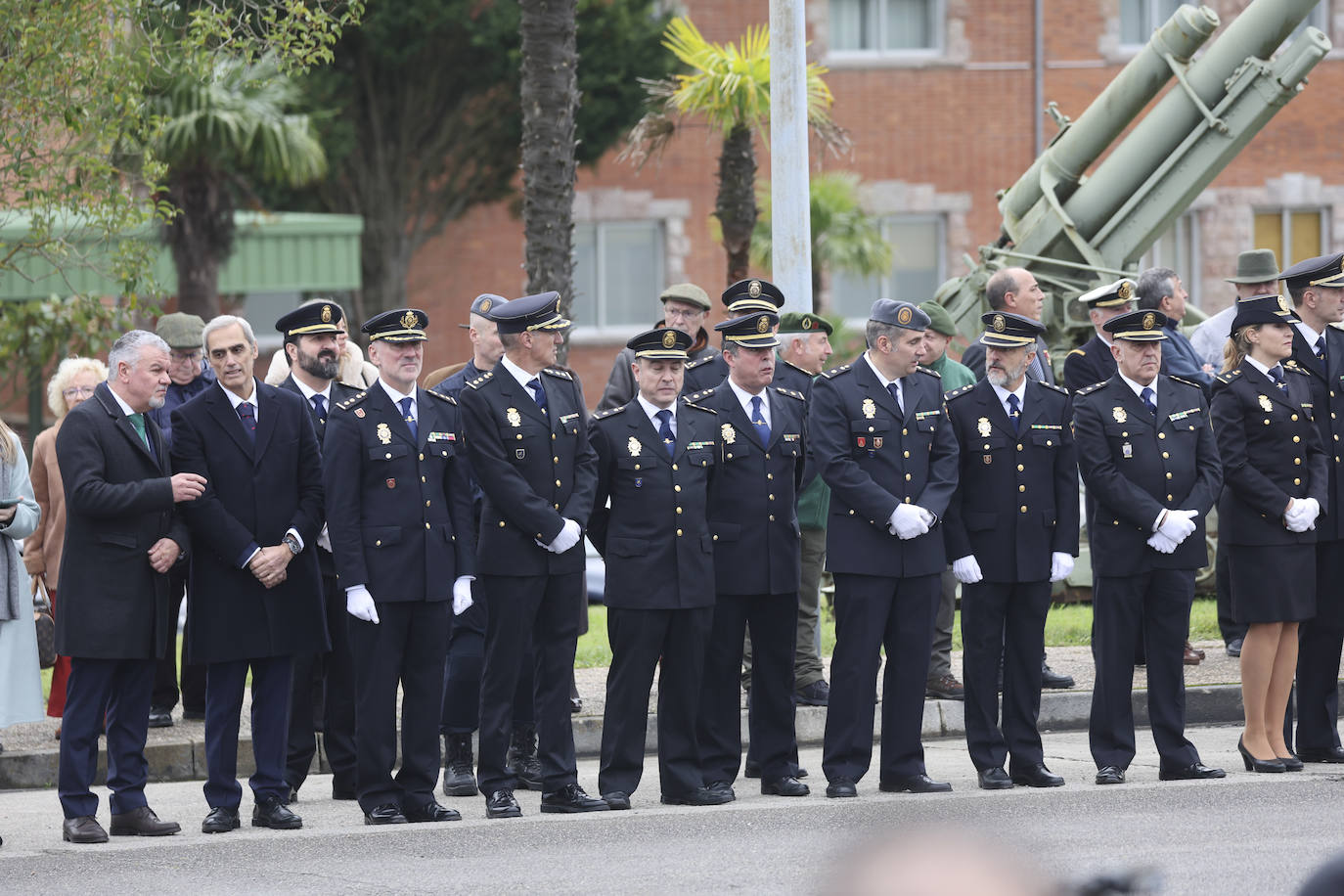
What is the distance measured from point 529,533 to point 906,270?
19.7 m

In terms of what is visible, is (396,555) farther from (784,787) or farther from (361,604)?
(784,787)

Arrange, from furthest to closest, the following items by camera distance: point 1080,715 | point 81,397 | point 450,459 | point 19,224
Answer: point 19,224, point 1080,715, point 81,397, point 450,459

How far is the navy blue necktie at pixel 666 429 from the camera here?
837 centimetres

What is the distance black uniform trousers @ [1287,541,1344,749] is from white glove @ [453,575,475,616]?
403cm

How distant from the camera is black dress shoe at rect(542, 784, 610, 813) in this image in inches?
320

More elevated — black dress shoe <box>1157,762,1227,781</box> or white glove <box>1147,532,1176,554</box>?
white glove <box>1147,532,1176,554</box>

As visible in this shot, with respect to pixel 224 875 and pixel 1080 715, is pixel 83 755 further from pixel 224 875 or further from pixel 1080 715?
pixel 1080 715

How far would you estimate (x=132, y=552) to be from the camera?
778cm

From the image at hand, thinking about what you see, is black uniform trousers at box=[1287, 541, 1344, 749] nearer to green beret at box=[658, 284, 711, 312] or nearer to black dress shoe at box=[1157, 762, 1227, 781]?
black dress shoe at box=[1157, 762, 1227, 781]

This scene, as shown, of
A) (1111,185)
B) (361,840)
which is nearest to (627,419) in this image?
(361,840)

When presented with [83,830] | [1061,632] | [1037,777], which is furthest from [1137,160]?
[83,830]

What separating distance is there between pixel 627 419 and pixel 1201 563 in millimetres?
2623

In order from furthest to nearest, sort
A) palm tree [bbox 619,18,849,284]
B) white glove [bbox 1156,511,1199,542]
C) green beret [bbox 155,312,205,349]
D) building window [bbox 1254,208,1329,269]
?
building window [bbox 1254,208,1329,269]
palm tree [bbox 619,18,849,284]
green beret [bbox 155,312,205,349]
white glove [bbox 1156,511,1199,542]

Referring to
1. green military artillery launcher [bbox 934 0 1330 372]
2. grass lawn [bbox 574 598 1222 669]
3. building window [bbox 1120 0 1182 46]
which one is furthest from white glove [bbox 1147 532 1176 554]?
building window [bbox 1120 0 1182 46]
